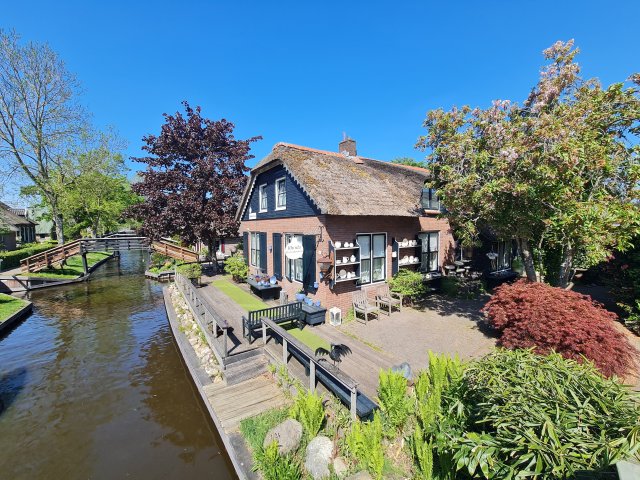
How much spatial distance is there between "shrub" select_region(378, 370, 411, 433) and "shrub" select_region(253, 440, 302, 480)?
1761 mm

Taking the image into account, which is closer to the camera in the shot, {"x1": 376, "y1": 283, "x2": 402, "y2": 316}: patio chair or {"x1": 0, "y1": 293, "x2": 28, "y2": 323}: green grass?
{"x1": 376, "y1": 283, "x2": 402, "y2": 316}: patio chair

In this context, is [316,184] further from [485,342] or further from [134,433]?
[134,433]

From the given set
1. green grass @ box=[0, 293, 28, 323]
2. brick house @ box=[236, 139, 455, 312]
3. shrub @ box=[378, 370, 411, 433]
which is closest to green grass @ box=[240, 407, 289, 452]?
shrub @ box=[378, 370, 411, 433]

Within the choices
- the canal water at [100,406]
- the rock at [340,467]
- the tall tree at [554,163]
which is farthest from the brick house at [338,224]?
the rock at [340,467]

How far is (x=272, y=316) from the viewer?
955 centimetres

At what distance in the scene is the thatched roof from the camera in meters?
10.8

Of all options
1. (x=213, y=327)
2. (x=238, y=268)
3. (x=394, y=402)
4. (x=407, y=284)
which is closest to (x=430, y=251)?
(x=407, y=284)

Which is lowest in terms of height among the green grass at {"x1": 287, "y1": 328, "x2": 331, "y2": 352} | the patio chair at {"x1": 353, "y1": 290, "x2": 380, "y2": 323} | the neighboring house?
the green grass at {"x1": 287, "y1": 328, "x2": 331, "y2": 352}

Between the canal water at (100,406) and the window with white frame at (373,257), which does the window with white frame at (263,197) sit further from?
the canal water at (100,406)

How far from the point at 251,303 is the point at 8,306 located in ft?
42.7

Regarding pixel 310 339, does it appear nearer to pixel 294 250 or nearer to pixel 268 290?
pixel 294 250

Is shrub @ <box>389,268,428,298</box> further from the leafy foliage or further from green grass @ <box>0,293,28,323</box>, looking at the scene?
green grass @ <box>0,293,28,323</box>

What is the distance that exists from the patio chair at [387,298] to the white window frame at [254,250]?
7144mm

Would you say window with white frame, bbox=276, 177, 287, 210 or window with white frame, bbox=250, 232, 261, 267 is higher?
window with white frame, bbox=276, 177, 287, 210
